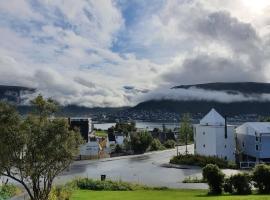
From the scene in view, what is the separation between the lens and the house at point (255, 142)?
71.9 metres

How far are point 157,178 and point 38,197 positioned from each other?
101 feet

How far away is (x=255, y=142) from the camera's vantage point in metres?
72.9

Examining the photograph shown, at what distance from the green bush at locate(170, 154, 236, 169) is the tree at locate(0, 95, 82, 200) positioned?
149 ft

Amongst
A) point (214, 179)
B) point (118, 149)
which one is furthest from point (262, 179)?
point (118, 149)

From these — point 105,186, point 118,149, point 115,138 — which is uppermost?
point 115,138

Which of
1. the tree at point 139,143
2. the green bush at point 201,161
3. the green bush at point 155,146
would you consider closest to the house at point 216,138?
the green bush at point 201,161

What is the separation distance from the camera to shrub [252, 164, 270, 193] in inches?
1361

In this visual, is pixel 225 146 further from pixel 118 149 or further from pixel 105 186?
pixel 105 186

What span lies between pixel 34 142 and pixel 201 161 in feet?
158

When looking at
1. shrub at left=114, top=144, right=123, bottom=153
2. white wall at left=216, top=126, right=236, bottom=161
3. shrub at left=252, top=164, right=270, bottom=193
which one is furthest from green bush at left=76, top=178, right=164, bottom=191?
shrub at left=114, top=144, right=123, bottom=153

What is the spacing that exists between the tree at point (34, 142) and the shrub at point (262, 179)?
15.5m

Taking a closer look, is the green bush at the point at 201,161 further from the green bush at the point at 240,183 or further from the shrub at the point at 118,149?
the green bush at the point at 240,183

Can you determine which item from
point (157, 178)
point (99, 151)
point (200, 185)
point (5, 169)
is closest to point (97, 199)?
point (5, 169)

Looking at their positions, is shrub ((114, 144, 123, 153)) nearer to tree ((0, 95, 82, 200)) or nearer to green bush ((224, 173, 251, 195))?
green bush ((224, 173, 251, 195))
